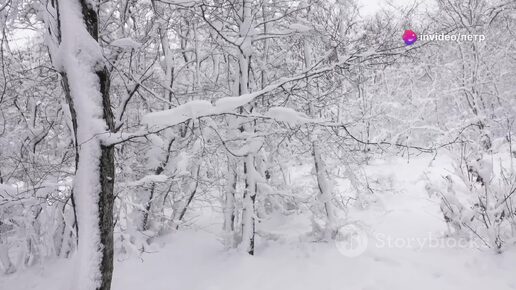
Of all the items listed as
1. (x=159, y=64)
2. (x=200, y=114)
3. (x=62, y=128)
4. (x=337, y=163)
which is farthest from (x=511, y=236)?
(x=62, y=128)

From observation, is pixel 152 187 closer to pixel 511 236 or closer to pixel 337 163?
pixel 337 163

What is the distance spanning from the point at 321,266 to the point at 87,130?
10.8 feet

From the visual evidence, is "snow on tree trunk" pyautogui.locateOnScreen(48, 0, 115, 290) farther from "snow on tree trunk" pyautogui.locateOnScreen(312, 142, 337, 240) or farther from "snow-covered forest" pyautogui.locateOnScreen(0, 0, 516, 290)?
"snow on tree trunk" pyautogui.locateOnScreen(312, 142, 337, 240)

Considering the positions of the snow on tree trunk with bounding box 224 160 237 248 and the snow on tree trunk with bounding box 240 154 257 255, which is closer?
the snow on tree trunk with bounding box 240 154 257 255

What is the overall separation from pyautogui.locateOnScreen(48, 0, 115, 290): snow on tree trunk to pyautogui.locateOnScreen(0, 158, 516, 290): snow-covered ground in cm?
194

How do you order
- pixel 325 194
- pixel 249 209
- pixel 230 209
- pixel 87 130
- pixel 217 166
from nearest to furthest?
pixel 87 130 → pixel 249 209 → pixel 230 209 → pixel 325 194 → pixel 217 166

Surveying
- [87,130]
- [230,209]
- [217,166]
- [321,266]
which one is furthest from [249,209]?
[87,130]

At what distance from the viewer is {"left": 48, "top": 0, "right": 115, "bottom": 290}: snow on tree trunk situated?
236 centimetres

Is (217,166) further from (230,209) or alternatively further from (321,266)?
(321,266)

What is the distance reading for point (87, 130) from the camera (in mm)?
2410

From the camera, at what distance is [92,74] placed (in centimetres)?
245

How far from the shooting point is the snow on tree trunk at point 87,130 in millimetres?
2357

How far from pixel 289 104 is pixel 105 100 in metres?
3.37

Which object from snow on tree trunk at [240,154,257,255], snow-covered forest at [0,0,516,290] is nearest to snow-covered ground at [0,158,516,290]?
snow-covered forest at [0,0,516,290]
